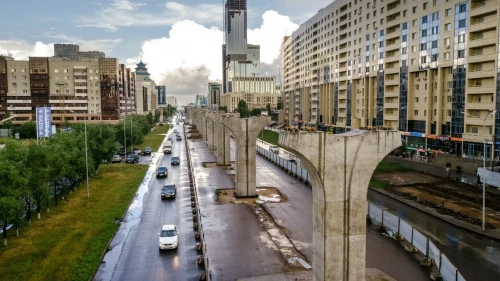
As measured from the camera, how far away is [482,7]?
179 feet

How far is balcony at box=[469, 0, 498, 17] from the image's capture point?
52938mm

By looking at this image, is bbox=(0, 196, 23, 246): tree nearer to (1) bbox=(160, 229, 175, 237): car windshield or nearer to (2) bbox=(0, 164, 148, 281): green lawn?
(2) bbox=(0, 164, 148, 281): green lawn

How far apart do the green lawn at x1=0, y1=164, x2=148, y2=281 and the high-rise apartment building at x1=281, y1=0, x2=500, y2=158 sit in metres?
32.1

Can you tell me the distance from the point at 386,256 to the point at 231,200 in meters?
18.3

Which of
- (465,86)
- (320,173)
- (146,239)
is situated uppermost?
(465,86)

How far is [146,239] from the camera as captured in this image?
2722 centimetres

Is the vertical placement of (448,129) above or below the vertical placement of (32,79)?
below

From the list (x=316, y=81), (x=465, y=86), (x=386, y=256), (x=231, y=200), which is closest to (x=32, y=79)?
(x=316, y=81)

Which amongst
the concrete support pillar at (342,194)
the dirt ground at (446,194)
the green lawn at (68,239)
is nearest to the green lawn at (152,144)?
the green lawn at (68,239)

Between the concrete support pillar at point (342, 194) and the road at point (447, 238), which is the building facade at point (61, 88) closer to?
the road at point (447, 238)

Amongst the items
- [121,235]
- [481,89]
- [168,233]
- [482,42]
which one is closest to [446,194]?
[481,89]

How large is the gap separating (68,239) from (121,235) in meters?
3.30

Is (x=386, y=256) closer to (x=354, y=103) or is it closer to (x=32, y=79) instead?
(x=354, y=103)

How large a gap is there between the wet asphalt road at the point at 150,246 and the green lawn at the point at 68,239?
84cm
